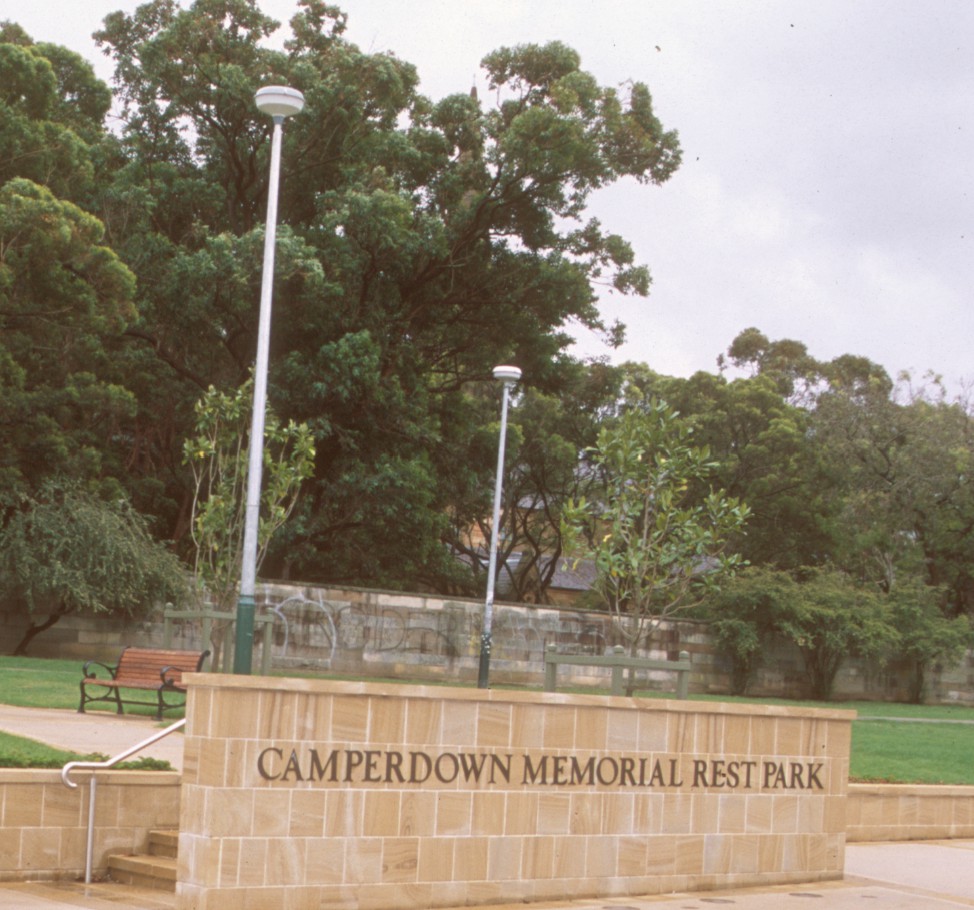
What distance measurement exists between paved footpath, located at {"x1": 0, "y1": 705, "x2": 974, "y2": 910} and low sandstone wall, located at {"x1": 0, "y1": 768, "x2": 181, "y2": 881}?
0.18m

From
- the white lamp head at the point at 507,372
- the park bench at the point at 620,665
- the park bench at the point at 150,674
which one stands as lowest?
the park bench at the point at 150,674

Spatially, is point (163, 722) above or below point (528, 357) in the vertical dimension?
below

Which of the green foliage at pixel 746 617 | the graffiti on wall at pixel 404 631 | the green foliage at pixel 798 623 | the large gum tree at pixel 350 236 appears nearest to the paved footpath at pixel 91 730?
the graffiti on wall at pixel 404 631

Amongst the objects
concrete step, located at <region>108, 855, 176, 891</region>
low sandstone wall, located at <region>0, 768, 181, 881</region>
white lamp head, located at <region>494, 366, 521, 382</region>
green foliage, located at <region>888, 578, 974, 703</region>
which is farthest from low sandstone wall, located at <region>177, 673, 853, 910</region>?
green foliage, located at <region>888, 578, 974, 703</region>

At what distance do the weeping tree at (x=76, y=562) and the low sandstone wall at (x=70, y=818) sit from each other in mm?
19382

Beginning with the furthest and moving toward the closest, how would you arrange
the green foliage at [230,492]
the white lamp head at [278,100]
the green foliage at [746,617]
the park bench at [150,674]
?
the green foliage at [746,617] < the green foliage at [230,492] < the white lamp head at [278,100] < the park bench at [150,674]

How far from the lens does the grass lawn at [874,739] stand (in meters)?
15.1

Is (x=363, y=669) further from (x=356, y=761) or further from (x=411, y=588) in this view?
(x=356, y=761)

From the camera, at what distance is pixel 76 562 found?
29.6 meters

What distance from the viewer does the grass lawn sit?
1514 centimetres

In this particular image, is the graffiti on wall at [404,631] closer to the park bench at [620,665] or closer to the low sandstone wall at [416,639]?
the low sandstone wall at [416,639]

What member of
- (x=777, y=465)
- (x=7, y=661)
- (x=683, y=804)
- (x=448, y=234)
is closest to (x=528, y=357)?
(x=448, y=234)

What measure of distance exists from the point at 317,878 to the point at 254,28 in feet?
101

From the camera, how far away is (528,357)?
131ft
